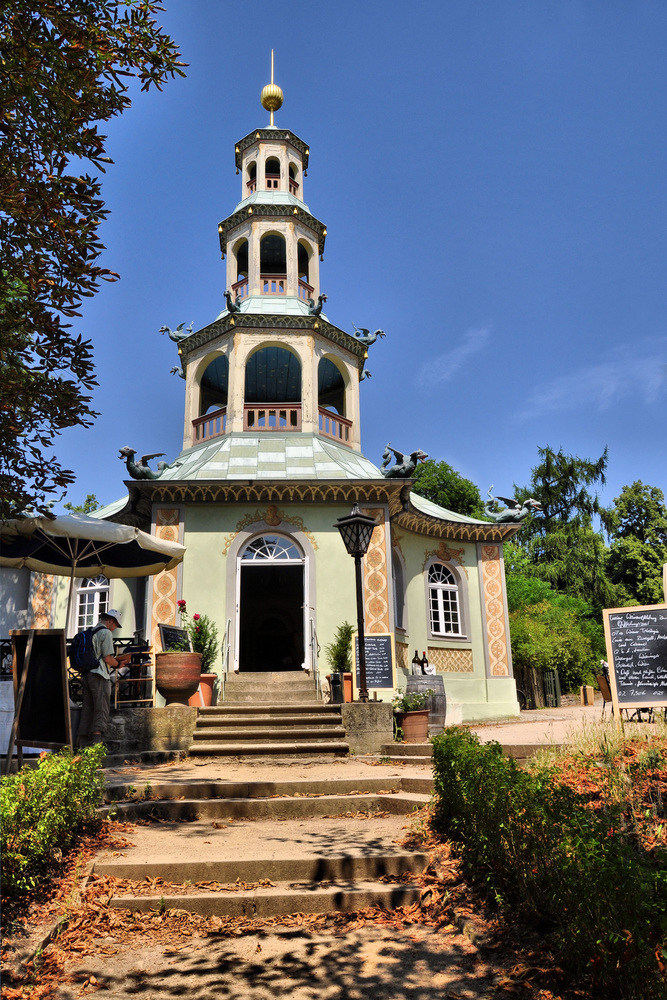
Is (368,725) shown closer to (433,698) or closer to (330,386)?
(433,698)

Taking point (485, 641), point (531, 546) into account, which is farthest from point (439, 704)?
point (531, 546)

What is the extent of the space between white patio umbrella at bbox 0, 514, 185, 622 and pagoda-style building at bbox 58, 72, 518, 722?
4188 mm

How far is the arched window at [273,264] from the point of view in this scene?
66.8 ft

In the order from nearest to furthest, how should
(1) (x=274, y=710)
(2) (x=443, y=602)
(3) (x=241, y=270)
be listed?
(1) (x=274, y=710), (2) (x=443, y=602), (3) (x=241, y=270)

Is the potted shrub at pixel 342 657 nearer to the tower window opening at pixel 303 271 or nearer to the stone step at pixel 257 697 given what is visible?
the stone step at pixel 257 697

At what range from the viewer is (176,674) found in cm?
1129

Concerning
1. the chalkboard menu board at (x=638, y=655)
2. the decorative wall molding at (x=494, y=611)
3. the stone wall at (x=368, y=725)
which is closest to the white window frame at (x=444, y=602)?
the decorative wall molding at (x=494, y=611)

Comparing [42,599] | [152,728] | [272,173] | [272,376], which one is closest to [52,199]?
[152,728]

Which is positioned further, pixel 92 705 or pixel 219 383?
pixel 219 383

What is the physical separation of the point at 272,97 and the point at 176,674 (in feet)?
63.7

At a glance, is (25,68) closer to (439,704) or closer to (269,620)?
(439,704)

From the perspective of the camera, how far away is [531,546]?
134ft

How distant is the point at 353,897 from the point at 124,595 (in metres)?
13.0

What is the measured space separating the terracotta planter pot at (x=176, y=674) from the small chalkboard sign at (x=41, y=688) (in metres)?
4.37
